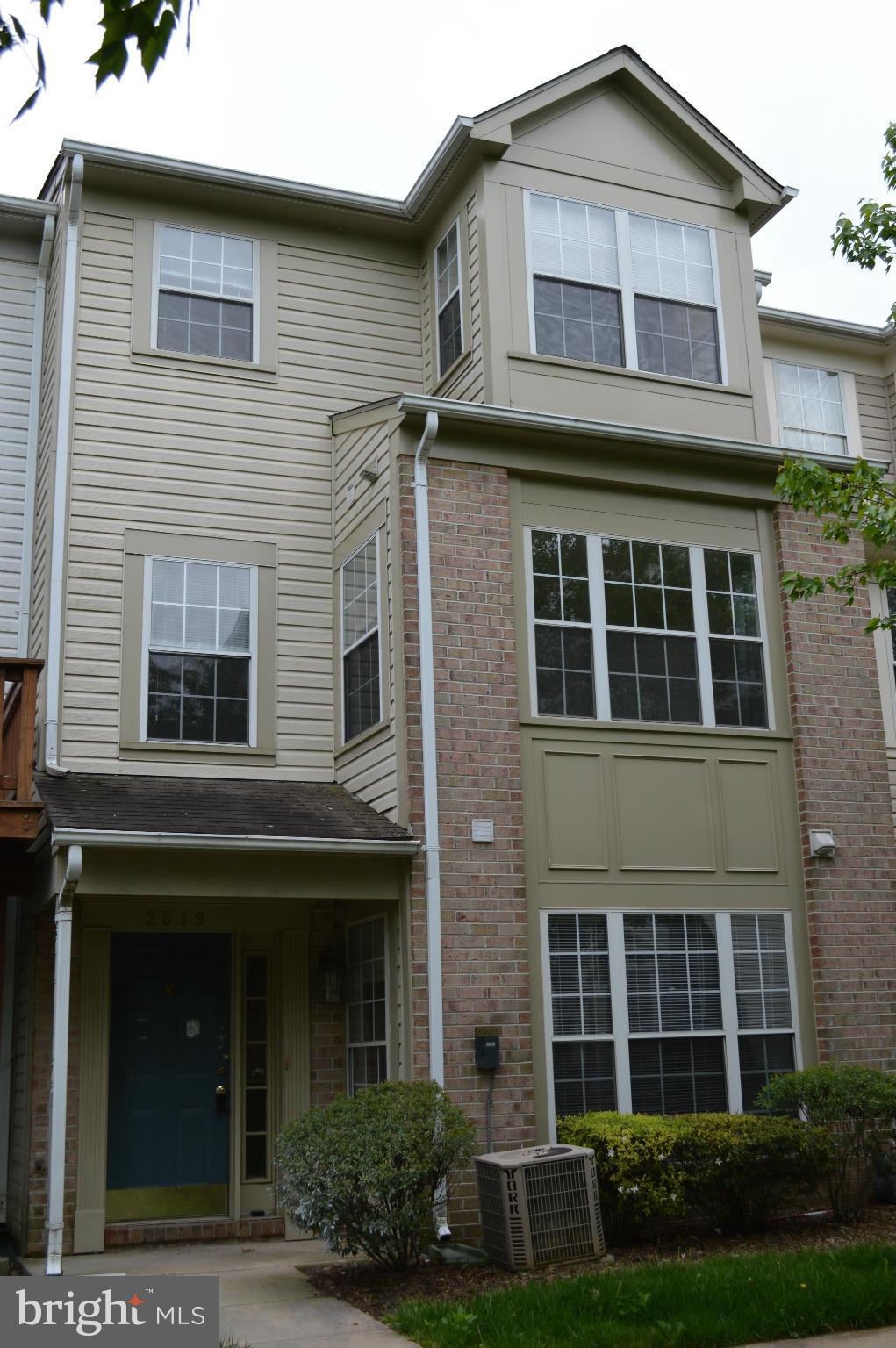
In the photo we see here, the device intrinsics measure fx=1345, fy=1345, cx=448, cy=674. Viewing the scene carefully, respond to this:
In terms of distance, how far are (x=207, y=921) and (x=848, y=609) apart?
6.04 meters

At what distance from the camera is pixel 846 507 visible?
9734 millimetres

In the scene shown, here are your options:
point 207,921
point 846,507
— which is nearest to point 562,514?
point 846,507

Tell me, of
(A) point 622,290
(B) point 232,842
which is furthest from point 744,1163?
(A) point 622,290

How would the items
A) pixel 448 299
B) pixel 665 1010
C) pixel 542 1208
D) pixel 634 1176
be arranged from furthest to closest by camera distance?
pixel 448 299, pixel 665 1010, pixel 634 1176, pixel 542 1208

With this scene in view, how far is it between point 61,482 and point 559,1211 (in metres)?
6.75

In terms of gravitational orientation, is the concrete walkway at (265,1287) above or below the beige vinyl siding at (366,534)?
below

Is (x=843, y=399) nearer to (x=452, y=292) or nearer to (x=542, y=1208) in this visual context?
(x=452, y=292)

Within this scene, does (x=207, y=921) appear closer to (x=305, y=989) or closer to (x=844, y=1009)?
(x=305, y=989)

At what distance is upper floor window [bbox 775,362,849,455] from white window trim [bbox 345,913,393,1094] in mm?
7605

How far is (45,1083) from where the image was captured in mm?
10078

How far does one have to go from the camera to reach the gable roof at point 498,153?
11609 mm

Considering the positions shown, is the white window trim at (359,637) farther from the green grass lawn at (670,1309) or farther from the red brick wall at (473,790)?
the green grass lawn at (670,1309)

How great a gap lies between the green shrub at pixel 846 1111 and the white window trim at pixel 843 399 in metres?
7.45

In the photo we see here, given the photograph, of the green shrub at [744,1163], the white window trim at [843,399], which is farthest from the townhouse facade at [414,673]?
the white window trim at [843,399]
